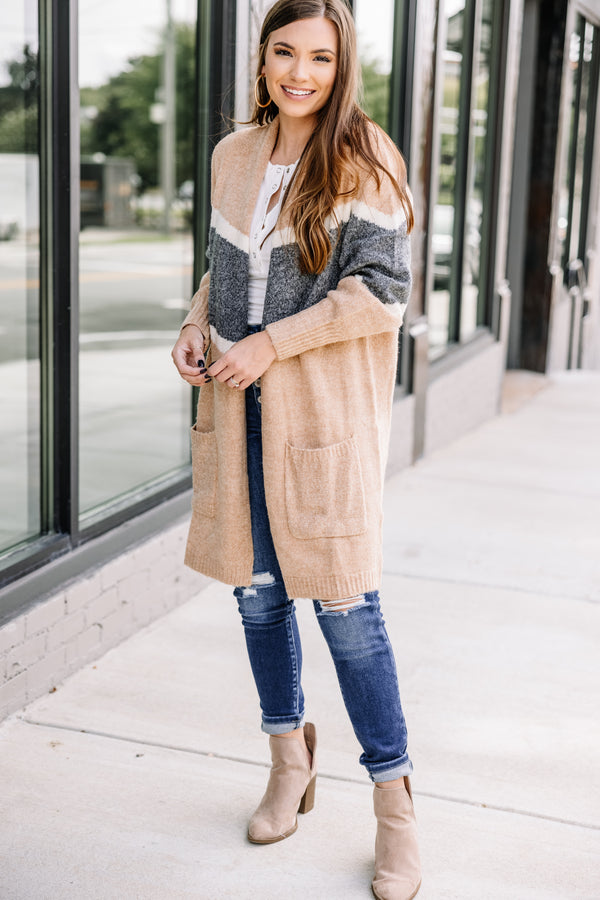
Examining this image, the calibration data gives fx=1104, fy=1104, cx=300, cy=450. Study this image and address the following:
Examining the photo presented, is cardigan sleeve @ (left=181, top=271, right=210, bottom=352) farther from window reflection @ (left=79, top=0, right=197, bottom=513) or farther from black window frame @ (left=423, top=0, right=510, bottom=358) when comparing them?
black window frame @ (left=423, top=0, right=510, bottom=358)

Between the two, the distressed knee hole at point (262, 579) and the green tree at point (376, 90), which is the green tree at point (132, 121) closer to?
the green tree at point (376, 90)

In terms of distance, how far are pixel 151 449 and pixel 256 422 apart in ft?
7.15

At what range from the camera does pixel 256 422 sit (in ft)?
7.93

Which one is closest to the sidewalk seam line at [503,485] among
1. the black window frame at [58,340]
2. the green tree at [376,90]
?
the green tree at [376,90]

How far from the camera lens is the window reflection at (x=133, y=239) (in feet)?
14.6

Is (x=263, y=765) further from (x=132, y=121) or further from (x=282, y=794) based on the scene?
(x=132, y=121)

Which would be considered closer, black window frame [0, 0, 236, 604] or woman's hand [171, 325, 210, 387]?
woman's hand [171, 325, 210, 387]

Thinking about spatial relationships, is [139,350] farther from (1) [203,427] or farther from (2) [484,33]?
(2) [484,33]

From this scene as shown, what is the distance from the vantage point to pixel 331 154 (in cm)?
223

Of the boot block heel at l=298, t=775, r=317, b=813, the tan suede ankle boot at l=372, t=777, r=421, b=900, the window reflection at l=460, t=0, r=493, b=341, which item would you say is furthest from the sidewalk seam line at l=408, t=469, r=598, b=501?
the tan suede ankle boot at l=372, t=777, r=421, b=900

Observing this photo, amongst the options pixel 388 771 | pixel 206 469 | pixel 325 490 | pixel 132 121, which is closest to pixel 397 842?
pixel 388 771

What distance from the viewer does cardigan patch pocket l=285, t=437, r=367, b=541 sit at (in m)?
2.30

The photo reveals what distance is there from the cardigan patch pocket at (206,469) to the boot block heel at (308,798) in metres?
0.75

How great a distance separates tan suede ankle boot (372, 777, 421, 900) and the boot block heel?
303 mm
